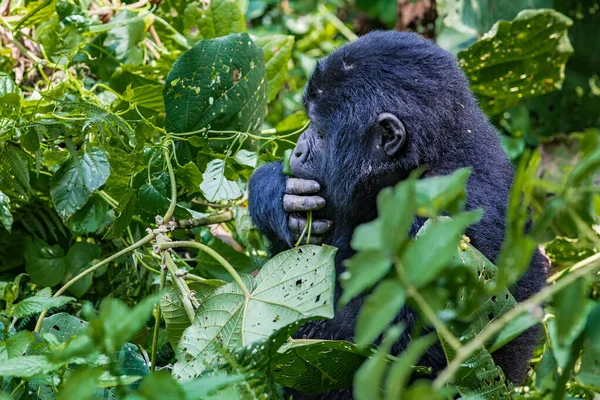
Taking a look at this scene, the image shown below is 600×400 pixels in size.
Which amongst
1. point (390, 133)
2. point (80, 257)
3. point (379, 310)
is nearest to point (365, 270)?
point (379, 310)

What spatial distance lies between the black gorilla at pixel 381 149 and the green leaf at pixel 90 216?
0.48 meters

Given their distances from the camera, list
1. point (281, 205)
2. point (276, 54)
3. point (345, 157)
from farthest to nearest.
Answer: point (276, 54) → point (281, 205) → point (345, 157)

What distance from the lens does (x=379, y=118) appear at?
2023mm

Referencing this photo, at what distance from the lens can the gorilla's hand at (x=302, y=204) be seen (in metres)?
2.13

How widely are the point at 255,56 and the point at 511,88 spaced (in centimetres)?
142

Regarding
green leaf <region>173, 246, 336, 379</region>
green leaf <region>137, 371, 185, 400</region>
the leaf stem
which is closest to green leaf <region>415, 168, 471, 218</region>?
green leaf <region>137, 371, 185, 400</region>

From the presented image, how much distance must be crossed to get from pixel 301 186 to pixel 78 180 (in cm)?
62

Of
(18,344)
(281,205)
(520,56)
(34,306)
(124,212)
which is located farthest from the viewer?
(520,56)

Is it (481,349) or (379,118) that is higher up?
(379,118)

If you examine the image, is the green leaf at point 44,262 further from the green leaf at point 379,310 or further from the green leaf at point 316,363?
the green leaf at point 379,310

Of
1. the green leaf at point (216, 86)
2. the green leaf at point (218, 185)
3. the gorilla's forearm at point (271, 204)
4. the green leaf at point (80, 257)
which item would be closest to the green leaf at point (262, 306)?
the green leaf at point (218, 185)

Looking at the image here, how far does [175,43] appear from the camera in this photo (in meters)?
2.87

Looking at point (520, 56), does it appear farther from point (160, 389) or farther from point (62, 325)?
point (160, 389)

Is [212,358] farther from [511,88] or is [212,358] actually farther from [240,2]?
[511,88]
